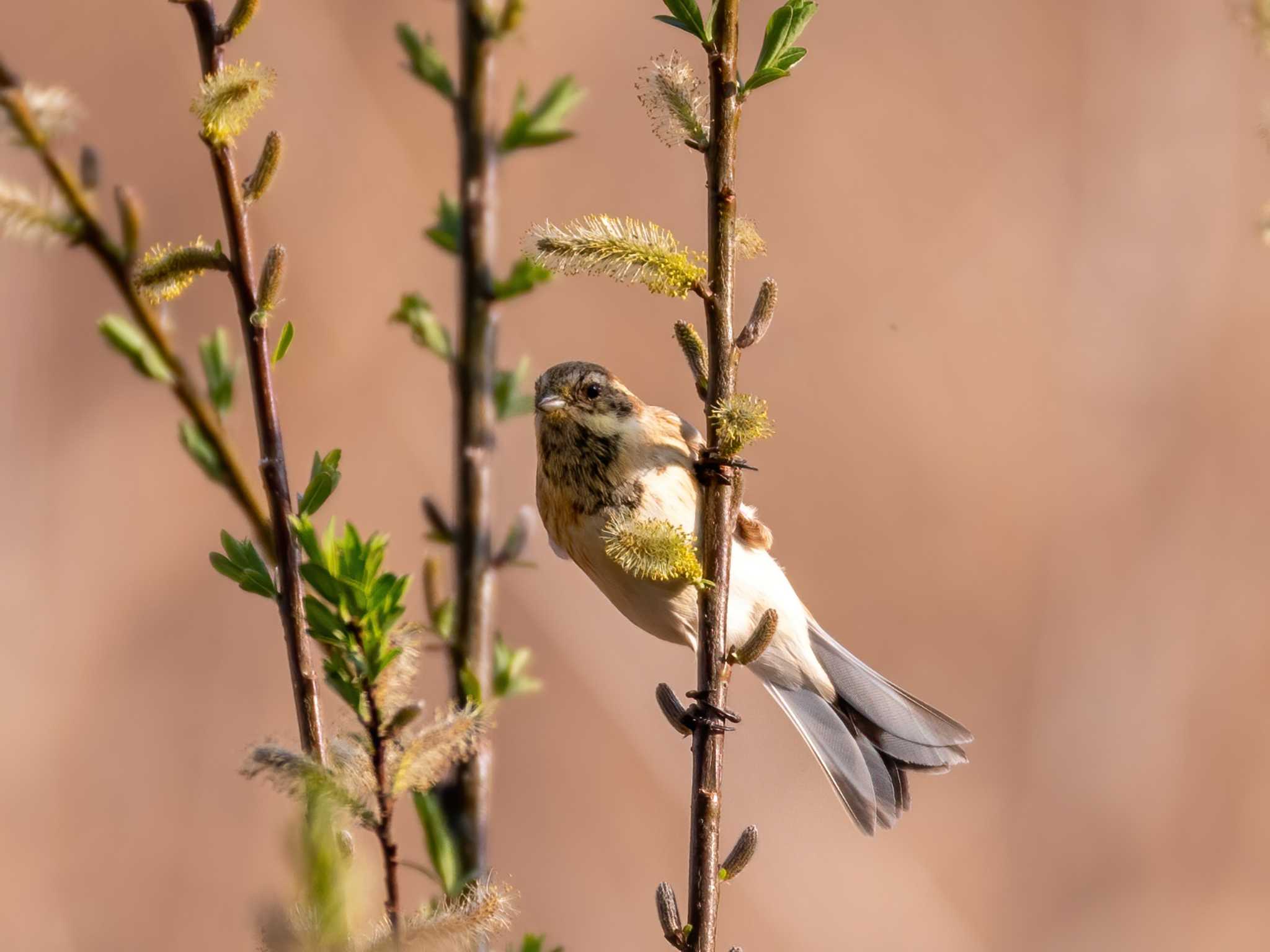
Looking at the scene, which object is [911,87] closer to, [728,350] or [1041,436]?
[1041,436]

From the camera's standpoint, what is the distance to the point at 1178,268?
7.12 m

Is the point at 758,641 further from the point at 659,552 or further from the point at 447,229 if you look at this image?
the point at 447,229

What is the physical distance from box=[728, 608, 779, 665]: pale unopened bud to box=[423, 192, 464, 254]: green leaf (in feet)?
3.24

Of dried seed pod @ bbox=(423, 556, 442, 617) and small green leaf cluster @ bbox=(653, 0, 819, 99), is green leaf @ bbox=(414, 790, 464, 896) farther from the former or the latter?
small green leaf cluster @ bbox=(653, 0, 819, 99)

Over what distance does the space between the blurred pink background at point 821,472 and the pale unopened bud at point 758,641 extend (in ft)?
11.1

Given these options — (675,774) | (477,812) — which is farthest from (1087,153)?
(477,812)

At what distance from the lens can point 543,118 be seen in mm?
2281

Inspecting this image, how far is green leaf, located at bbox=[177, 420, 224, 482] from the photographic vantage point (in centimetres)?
143

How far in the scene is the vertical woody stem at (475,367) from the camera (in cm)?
202

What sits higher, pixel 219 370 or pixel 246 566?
pixel 219 370

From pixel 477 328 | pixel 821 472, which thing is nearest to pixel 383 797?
pixel 477 328

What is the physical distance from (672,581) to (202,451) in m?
1.37

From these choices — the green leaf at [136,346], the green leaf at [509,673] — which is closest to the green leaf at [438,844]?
the green leaf at [509,673]

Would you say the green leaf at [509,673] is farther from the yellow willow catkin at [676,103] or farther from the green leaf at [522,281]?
the yellow willow catkin at [676,103]
